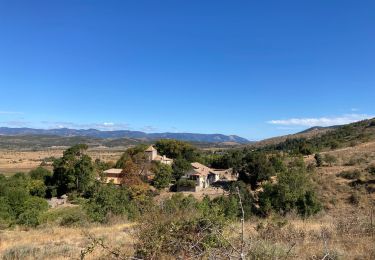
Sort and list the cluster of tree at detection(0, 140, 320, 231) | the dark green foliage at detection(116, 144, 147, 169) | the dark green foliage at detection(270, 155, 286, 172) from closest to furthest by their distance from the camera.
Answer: the cluster of tree at detection(0, 140, 320, 231) → the dark green foliage at detection(270, 155, 286, 172) → the dark green foliage at detection(116, 144, 147, 169)

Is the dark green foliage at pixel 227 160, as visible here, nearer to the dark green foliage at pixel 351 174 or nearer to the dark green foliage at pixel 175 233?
the dark green foliage at pixel 351 174

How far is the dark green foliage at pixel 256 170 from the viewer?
50312 millimetres

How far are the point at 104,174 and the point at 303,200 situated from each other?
36.3 m

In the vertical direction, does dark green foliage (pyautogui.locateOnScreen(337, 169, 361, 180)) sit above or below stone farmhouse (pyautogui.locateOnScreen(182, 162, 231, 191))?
above

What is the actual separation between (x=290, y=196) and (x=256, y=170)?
68.0ft

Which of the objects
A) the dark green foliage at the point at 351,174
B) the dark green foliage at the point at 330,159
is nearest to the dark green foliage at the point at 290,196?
the dark green foliage at the point at 351,174

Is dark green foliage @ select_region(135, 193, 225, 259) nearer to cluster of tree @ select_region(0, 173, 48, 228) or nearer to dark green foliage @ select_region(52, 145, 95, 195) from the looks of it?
cluster of tree @ select_region(0, 173, 48, 228)

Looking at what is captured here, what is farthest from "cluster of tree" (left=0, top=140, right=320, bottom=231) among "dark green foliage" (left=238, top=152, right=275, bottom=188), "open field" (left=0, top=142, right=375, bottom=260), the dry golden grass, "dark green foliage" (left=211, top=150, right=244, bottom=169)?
"open field" (left=0, top=142, right=375, bottom=260)

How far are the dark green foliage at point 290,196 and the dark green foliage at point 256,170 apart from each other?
55.6ft

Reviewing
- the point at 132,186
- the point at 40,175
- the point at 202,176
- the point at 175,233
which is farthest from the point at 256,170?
the point at 175,233

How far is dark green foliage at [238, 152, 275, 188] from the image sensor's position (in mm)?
50312

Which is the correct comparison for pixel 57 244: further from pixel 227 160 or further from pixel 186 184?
pixel 227 160

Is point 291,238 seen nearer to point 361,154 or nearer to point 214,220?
point 214,220

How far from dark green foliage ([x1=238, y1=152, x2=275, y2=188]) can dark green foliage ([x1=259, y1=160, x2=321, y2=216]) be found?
17.0 m
